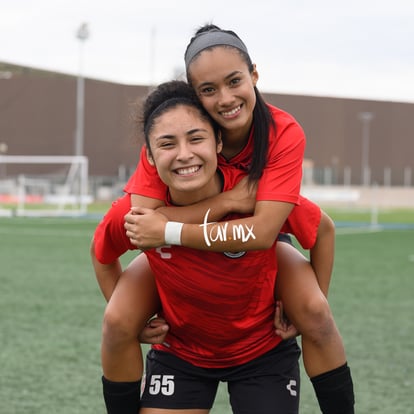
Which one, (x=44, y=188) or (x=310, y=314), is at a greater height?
(x=310, y=314)

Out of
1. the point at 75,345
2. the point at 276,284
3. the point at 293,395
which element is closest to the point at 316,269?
the point at 276,284

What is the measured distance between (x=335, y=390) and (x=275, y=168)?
816mm

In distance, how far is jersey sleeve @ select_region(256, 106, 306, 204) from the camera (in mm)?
2928

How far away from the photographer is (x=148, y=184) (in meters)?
3.03

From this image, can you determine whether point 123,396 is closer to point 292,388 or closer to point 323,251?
point 292,388

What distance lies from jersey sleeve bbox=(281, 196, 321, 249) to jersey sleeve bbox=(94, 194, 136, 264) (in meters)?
0.56

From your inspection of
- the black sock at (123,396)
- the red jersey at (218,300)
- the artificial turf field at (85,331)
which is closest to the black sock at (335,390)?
the red jersey at (218,300)

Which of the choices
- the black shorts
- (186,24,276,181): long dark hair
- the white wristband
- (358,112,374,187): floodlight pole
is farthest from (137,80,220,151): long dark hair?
(358,112,374,187): floodlight pole

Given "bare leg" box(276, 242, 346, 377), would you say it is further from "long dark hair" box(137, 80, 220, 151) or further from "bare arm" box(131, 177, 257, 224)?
"long dark hair" box(137, 80, 220, 151)

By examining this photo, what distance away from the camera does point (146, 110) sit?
3021 mm

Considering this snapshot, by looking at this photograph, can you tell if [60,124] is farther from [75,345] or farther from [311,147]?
[75,345]

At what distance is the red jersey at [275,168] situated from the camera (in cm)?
294

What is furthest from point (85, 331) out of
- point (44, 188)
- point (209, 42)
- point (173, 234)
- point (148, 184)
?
point (44, 188)

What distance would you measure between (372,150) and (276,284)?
52.7 meters
